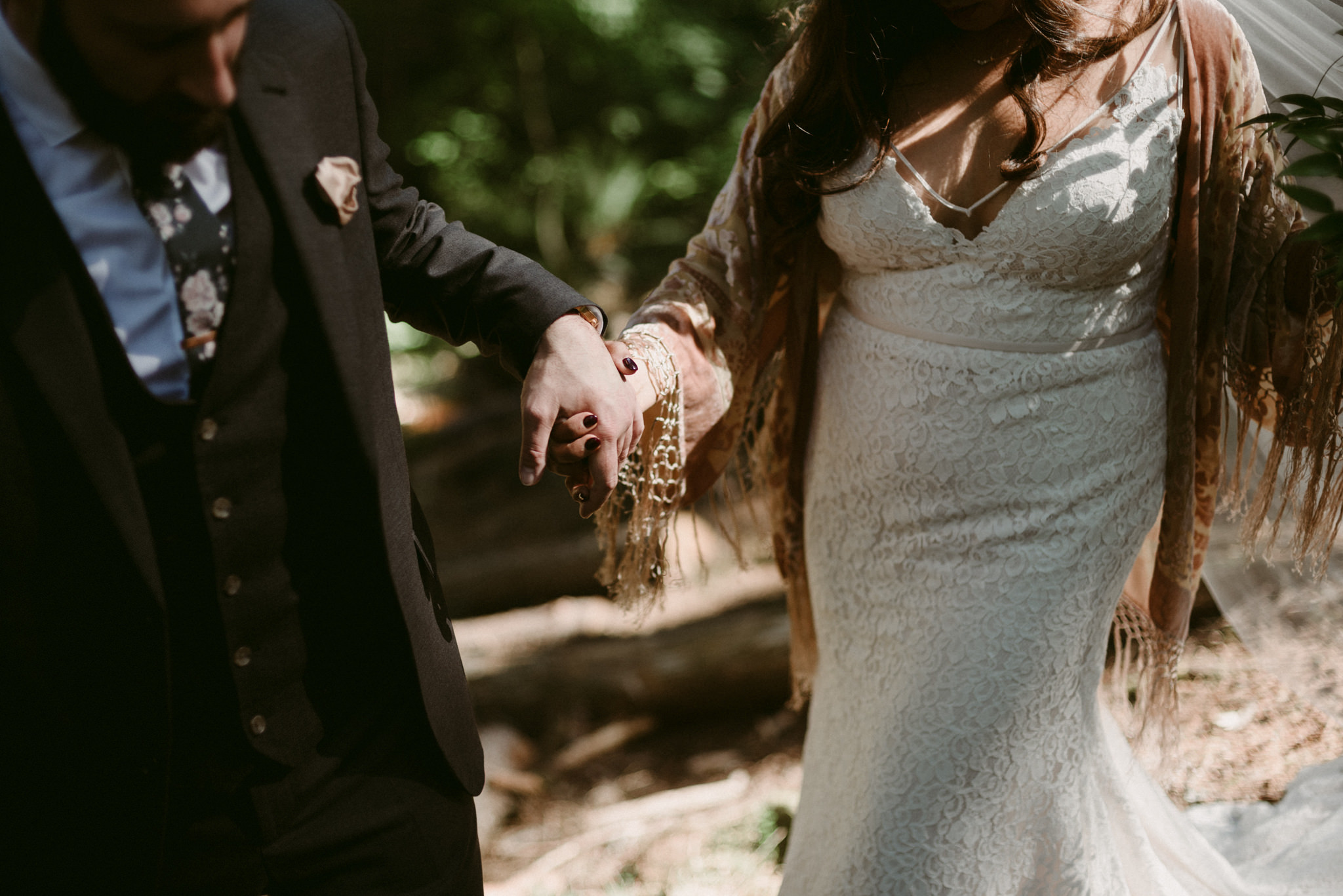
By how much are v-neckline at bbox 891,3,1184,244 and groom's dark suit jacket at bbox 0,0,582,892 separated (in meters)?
0.99

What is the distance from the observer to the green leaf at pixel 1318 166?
4.89ft

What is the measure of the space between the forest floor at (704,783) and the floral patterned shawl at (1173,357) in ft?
2.91

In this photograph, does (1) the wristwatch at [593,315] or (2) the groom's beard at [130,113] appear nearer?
(2) the groom's beard at [130,113]

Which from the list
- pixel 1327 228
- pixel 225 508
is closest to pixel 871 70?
pixel 1327 228

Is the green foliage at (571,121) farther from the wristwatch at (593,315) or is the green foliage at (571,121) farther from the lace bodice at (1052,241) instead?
the wristwatch at (593,315)

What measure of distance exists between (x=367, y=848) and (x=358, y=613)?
330mm

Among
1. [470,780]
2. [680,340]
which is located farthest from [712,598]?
[470,780]

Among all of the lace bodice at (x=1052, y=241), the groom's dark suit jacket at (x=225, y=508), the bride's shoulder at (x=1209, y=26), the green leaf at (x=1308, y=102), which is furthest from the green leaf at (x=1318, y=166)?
the groom's dark suit jacket at (x=225, y=508)

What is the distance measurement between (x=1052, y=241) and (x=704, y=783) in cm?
253

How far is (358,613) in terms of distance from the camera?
54.9 inches

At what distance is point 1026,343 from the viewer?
1.92m

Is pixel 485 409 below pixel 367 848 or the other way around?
below

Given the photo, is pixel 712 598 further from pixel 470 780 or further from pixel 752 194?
pixel 470 780

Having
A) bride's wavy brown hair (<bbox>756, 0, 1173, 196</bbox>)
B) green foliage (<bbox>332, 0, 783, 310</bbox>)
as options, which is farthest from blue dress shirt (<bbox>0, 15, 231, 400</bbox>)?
green foliage (<bbox>332, 0, 783, 310</bbox>)
